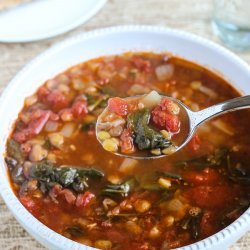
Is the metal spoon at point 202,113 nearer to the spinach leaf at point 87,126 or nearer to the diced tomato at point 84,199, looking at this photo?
the spinach leaf at point 87,126

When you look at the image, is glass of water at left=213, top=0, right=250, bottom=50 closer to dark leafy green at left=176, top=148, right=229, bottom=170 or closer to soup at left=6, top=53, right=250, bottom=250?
soup at left=6, top=53, right=250, bottom=250

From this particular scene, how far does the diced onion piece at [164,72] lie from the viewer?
371 cm

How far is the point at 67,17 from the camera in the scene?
→ 4.40 meters

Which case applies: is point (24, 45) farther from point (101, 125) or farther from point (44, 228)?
point (44, 228)

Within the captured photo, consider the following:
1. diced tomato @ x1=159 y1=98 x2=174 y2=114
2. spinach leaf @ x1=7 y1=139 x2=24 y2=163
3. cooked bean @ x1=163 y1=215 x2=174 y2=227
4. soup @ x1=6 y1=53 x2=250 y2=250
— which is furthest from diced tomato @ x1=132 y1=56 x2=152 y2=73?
cooked bean @ x1=163 y1=215 x2=174 y2=227

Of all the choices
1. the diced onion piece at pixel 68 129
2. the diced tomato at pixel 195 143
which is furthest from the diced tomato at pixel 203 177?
the diced onion piece at pixel 68 129

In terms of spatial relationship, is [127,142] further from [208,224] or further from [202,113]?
[208,224]

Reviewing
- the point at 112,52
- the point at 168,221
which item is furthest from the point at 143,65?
the point at 168,221

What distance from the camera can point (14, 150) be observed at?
330cm

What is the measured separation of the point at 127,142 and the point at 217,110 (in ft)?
1.81

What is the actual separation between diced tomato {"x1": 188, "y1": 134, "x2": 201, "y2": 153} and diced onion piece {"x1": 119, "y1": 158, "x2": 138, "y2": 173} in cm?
35

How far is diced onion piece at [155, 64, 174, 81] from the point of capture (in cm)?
371

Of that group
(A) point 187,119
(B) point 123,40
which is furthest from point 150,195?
(B) point 123,40

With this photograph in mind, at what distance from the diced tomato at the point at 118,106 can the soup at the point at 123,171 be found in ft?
0.70
